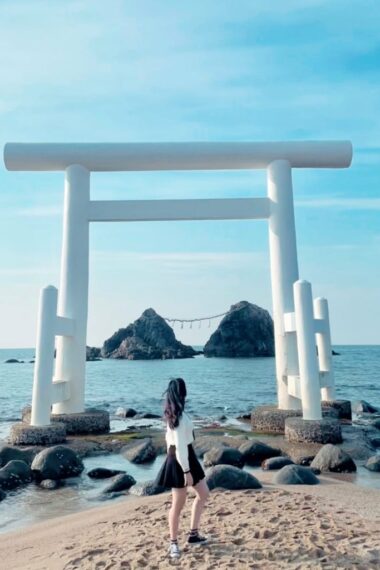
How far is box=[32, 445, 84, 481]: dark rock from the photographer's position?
23.2 ft

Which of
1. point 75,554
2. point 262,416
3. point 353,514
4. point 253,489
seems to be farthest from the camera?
point 262,416

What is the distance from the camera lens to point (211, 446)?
842cm

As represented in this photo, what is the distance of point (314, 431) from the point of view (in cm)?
880

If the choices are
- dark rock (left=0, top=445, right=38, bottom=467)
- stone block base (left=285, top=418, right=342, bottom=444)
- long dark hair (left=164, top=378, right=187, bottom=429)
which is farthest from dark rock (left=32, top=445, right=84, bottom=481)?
long dark hair (left=164, top=378, right=187, bottom=429)

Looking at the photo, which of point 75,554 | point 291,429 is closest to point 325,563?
point 75,554

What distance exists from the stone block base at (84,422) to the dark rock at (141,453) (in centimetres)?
180

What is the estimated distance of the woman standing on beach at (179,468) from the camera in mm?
3796

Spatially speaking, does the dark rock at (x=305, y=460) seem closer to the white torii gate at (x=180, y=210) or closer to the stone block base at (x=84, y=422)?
the white torii gate at (x=180, y=210)

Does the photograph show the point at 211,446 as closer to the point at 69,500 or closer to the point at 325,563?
the point at 69,500

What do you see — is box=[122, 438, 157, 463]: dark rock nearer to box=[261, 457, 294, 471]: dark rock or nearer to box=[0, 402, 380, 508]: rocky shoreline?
box=[0, 402, 380, 508]: rocky shoreline

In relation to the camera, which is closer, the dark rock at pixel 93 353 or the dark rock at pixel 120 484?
the dark rock at pixel 120 484

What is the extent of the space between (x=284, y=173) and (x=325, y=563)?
8.83m

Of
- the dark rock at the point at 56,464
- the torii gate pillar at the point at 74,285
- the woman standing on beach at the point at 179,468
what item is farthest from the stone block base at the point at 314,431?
the woman standing on beach at the point at 179,468

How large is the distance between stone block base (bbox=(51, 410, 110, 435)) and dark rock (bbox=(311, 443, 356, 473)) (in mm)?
4716
